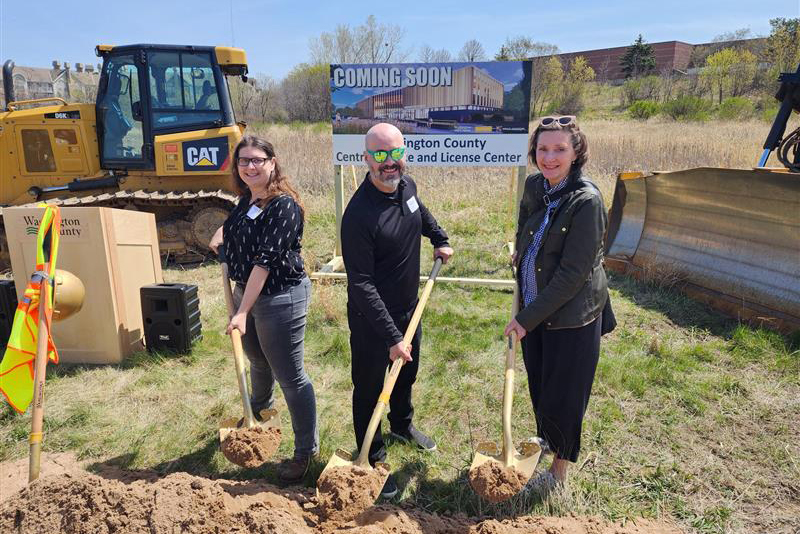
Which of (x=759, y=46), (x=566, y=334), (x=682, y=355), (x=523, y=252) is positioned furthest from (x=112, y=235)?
(x=759, y=46)

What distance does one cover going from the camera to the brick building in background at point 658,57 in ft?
176

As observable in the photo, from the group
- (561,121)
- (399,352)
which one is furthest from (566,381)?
(561,121)

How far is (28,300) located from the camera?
2875 millimetres

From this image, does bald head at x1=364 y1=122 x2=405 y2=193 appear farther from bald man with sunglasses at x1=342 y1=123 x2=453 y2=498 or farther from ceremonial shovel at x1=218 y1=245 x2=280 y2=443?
ceremonial shovel at x1=218 y1=245 x2=280 y2=443

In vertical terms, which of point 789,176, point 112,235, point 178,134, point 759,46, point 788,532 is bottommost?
point 788,532

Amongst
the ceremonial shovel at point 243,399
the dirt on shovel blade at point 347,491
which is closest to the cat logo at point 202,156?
the ceremonial shovel at point 243,399

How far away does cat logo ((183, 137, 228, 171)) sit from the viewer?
24.2 feet

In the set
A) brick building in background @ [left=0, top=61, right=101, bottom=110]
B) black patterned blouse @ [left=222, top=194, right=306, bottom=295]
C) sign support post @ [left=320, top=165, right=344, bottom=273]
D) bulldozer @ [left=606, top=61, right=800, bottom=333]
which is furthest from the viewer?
brick building in background @ [left=0, top=61, right=101, bottom=110]

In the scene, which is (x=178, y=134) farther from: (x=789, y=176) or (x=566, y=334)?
(x=789, y=176)

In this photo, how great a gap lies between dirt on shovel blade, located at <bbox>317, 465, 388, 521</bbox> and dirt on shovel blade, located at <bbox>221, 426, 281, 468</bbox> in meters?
0.47

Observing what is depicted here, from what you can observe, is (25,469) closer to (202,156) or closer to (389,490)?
(389,490)

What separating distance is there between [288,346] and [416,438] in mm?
1127

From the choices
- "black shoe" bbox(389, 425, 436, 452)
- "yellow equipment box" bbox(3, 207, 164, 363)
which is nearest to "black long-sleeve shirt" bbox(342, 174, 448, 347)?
"black shoe" bbox(389, 425, 436, 452)

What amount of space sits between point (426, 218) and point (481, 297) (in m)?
2.99
